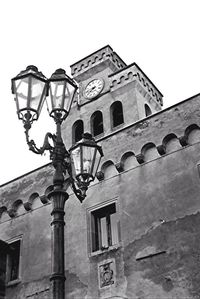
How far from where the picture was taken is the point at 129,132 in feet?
45.5

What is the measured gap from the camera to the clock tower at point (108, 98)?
1877cm

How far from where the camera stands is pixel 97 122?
1947 centimetres

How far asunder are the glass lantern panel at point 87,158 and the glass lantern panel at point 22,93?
3.64 feet

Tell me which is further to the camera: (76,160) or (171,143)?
(171,143)

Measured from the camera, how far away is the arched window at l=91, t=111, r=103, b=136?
63.2 feet

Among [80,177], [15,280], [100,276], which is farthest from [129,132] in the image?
[80,177]

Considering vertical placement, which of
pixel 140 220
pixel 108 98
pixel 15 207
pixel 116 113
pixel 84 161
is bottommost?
pixel 84 161

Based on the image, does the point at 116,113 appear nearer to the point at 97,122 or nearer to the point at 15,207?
the point at 97,122

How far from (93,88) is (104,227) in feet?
27.6

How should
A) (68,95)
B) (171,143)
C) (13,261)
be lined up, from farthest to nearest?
(13,261), (171,143), (68,95)

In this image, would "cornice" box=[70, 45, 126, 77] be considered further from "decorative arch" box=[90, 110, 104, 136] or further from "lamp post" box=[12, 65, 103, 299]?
"lamp post" box=[12, 65, 103, 299]

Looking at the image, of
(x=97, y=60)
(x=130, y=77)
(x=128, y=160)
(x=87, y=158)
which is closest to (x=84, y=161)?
(x=87, y=158)

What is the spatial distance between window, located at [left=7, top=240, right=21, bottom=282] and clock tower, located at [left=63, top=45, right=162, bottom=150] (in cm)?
547

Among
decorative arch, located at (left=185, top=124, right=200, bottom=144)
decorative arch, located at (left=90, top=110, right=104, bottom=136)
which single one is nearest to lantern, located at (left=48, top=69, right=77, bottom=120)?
decorative arch, located at (left=185, top=124, right=200, bottom=144)
